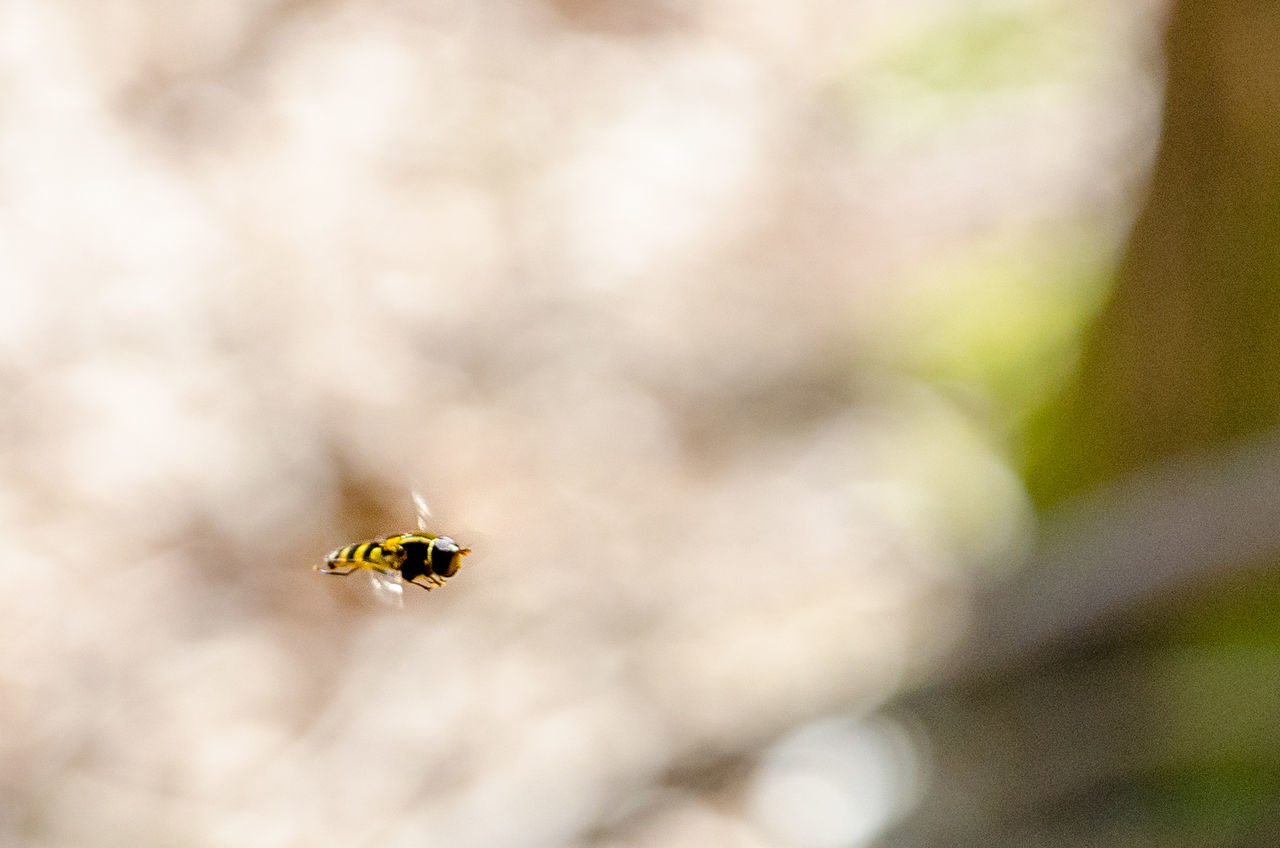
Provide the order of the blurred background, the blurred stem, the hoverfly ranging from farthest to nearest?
the blurred background → the blurred stem → the hoverfly

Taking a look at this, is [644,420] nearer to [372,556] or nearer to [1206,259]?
[1206,259]

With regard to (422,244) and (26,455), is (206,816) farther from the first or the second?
(422,244)

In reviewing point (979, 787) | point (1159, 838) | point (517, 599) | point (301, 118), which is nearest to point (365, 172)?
point (301, 118)

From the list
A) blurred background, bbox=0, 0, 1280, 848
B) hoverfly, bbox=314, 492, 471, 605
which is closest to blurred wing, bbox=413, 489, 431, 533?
hoverfly, bbox=314, 492, 471, 605

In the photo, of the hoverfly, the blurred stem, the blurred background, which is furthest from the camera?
the blurred background

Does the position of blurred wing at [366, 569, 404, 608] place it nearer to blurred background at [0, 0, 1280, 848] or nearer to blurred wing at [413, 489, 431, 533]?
blurred wing at [413, 489, 431, 533]

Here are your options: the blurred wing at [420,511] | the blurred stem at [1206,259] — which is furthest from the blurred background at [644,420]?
the blurred wing at [420,511]

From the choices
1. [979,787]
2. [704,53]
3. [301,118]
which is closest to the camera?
[979,787]
